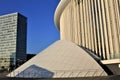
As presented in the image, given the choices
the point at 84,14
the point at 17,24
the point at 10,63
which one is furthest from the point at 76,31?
the point at 17,24

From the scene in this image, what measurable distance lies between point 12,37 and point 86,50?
4274 inches

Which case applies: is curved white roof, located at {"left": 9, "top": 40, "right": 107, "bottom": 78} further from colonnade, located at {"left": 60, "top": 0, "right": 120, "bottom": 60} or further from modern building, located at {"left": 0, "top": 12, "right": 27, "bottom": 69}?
modern building, located at {"left": 0, "top": 12, "right": 27, "bottom": 69}

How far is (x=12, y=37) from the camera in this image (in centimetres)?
14362

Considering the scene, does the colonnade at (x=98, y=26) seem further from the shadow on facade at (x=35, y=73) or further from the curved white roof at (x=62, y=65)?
the shadow on facade at (x=35, y=73)

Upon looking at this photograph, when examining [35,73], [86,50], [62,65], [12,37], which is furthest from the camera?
[12,37]

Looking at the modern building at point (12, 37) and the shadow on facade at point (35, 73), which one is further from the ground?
the modern building at point (12, 37)

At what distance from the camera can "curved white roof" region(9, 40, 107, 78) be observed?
33.1 meters

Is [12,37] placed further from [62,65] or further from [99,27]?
[62,65]

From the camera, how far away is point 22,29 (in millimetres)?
151750

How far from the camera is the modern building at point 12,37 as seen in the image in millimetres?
137875

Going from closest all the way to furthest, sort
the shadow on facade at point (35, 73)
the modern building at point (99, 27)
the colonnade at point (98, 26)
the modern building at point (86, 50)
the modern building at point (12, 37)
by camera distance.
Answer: the shadow on facade at point (35, 73)
the modern building at point (86, 50)
the modern building at point (99, 27)
the colonnade at point (98, 26)
the modern building at point (12, 37)

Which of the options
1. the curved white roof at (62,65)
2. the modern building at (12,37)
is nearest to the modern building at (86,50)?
the curved white roof at (62,65)

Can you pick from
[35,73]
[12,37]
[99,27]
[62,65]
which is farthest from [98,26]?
[12,37]

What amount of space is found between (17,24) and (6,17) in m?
12.9
